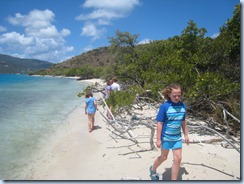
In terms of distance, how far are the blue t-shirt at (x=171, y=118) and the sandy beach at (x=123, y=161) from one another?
95 cm

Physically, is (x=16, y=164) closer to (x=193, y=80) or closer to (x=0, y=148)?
(x=0, y=148)

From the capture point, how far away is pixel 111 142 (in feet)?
21.7

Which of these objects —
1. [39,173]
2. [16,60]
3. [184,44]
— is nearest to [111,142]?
[39,173]

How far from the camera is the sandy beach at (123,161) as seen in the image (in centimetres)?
430

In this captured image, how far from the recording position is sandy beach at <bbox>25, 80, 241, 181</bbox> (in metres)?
4.30

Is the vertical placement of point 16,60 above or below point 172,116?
above

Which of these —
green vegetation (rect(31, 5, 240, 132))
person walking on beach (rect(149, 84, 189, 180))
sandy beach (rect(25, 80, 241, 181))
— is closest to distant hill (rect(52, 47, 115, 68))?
green vegetation (rect(31, 5, 240, 132))

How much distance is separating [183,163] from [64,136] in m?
4.83

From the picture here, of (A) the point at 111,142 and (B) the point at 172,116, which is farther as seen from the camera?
(A) the point at 111,142

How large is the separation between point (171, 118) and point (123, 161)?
1.90m

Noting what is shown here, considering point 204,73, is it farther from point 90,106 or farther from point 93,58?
point 93,58

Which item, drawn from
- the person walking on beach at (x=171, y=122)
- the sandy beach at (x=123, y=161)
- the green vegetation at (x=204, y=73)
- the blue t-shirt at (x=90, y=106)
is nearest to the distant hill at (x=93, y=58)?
the green vegetation at (x=204, y=73)

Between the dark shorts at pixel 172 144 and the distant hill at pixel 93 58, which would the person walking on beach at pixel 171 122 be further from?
the distant hill at pixel 93 58

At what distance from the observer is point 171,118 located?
11.8 feet
